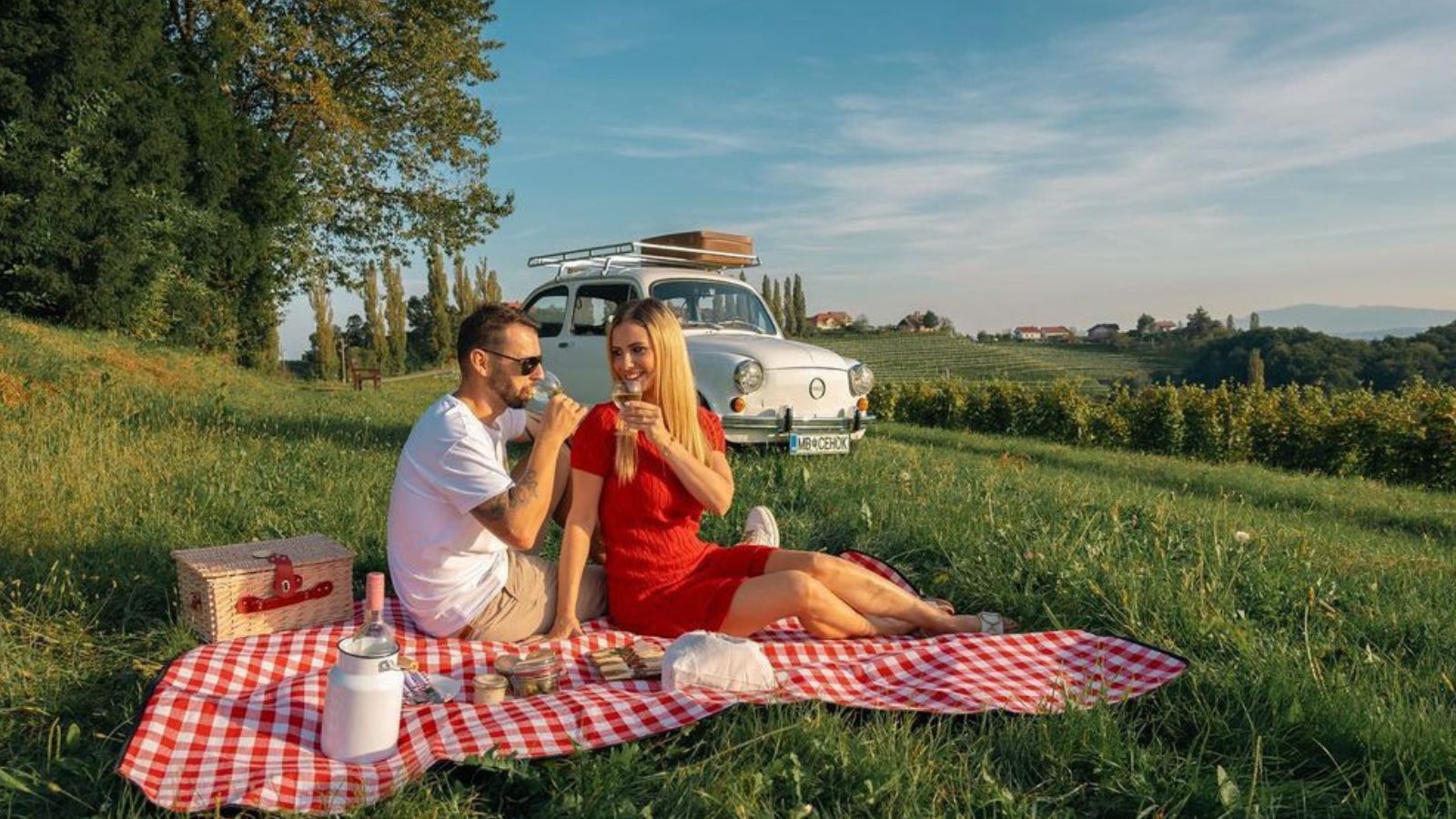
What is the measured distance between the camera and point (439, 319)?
47.5 m

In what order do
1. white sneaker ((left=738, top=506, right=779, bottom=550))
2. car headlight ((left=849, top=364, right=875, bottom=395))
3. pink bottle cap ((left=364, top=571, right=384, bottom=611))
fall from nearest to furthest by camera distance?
1. pink bottle cap ((left=364, top=571, right=384, bottom=611))
2. white sneaker ((left=738, top=506, right=779, bottom=550))
3. car headlight ((left=849, top=364, right=875, bottom=395))

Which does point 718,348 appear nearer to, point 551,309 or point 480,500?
point 551,309

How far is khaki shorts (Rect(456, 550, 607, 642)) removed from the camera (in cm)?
399

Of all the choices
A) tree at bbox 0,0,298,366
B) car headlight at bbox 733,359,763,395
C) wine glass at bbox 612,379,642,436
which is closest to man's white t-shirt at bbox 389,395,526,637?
wine glass at bbox 612,379,642,436

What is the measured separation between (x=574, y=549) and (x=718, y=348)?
4.94m

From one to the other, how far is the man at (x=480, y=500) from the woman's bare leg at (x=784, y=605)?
86cm

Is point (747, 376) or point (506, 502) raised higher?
point (747, 376)

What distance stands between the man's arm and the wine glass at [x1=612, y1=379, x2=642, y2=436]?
161 millimetres

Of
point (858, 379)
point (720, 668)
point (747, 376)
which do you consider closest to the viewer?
point (720, 668)

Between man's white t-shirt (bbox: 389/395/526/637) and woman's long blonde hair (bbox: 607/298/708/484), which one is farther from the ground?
woman's long blonde hair (bbox: 607/298/708/484)

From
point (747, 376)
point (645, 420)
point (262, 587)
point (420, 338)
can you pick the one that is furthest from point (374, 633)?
point (420, 338)

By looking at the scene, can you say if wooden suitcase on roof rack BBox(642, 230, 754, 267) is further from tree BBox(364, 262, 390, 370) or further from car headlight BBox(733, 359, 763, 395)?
tree BBox(364, 262, 390, 370)

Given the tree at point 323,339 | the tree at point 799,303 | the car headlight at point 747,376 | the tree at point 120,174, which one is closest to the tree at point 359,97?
the tree at point 120,174

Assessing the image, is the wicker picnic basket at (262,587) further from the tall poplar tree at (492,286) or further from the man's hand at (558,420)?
the tall poplar tree at (492,286)
